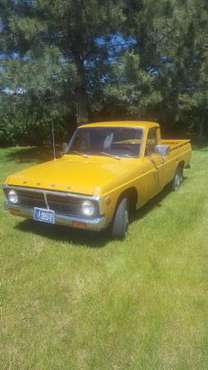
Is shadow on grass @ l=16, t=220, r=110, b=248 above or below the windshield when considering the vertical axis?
below

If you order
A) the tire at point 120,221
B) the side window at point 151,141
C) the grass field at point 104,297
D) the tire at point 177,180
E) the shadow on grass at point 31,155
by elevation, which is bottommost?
the shadow on grass at point 31,155

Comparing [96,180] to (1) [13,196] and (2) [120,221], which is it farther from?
(1) [13,196]

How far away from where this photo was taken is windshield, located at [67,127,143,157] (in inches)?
212

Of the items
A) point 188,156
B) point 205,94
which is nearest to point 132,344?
point 188,156

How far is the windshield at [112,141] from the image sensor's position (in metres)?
5.38

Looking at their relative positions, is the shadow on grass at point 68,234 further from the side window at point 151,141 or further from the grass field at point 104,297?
the side window at point 151,141

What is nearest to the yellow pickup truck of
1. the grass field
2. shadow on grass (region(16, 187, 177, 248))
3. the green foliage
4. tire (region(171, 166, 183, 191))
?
shadow on grass (region(16, 187, 177, 248))

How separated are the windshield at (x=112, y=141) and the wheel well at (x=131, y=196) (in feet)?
2.24

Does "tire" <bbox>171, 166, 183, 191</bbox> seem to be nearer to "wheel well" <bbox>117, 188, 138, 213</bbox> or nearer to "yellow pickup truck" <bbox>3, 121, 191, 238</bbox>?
"yellow pickup truck" <bbox>3, 121, 191, 238</bbox>

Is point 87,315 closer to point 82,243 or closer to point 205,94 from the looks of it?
point 82,243

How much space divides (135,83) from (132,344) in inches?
369

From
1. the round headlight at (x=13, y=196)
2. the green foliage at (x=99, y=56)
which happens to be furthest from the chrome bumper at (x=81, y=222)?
the green foliage at (x=99, y=56)

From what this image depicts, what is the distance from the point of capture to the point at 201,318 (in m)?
3.08

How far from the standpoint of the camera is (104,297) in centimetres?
340
